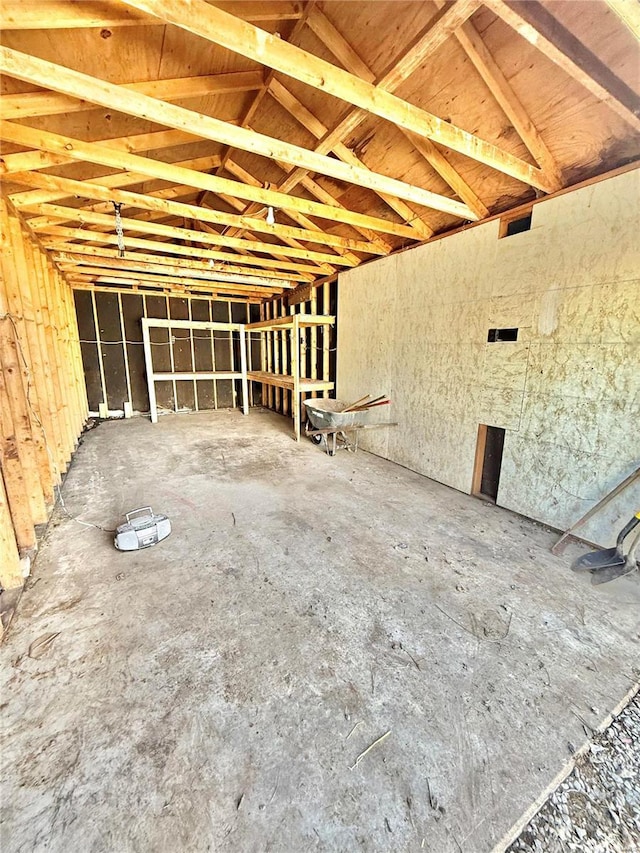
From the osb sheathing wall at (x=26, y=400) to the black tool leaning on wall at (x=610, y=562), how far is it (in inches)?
136

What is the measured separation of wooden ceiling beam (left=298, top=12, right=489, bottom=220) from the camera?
197cm

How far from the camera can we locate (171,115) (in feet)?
5.95

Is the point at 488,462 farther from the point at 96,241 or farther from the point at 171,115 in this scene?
the point at 96,241

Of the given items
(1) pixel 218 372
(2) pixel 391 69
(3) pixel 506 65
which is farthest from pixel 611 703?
(1) pixel 218 372

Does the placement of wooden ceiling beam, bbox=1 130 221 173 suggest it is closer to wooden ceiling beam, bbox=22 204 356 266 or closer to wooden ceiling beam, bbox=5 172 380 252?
wooden ceiling beam, bbox=5 172 380 252

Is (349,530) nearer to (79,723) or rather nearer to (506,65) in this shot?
(79,723)

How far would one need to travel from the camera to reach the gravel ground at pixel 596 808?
0.96 meters

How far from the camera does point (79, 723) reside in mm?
1247

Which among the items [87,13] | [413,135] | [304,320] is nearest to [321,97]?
[413,135]

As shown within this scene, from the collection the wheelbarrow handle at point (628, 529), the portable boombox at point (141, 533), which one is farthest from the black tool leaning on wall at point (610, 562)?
the portable boombox at point (141, 533)

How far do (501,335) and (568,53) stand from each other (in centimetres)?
169

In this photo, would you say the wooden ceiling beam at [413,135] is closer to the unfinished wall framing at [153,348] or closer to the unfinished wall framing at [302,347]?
the unfinished wall framing at [302,347]

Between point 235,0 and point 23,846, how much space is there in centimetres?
354

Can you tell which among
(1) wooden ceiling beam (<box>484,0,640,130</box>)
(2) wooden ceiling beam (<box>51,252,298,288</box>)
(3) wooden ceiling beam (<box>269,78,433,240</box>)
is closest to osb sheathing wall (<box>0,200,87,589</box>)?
(2) wooden ceiling beam (<box>51,252,298,288</box>)
